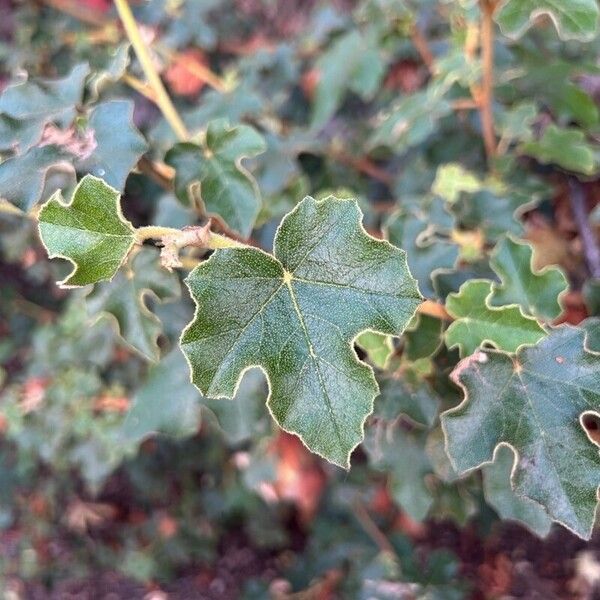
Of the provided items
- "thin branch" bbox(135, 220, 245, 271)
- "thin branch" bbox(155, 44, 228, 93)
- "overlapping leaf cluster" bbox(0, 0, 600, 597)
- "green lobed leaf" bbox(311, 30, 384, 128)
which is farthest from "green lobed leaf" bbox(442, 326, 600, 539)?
"thin branch" bbox(155, 44, 228, 93)

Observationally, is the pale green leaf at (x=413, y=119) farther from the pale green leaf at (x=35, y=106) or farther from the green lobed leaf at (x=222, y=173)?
the pale green leaf at (x=35, y=106)

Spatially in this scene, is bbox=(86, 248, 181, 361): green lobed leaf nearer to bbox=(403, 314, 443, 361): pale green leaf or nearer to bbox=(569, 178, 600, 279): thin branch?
bbox=(403, 314, 443, 361): pale green leaf

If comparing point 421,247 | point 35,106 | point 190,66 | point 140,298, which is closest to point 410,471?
point 421,247

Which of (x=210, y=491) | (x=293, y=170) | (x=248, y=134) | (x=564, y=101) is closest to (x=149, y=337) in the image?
(x=248, y=134)

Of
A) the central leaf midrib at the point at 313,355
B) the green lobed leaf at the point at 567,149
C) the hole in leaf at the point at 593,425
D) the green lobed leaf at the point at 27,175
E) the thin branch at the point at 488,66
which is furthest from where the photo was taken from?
the green lobed leaf at the point at 567,149

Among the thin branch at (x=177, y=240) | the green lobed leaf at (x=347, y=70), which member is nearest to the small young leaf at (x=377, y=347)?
the thin branch at (x=177, y=240)

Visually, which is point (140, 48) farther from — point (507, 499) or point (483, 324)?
point (507, 499)
